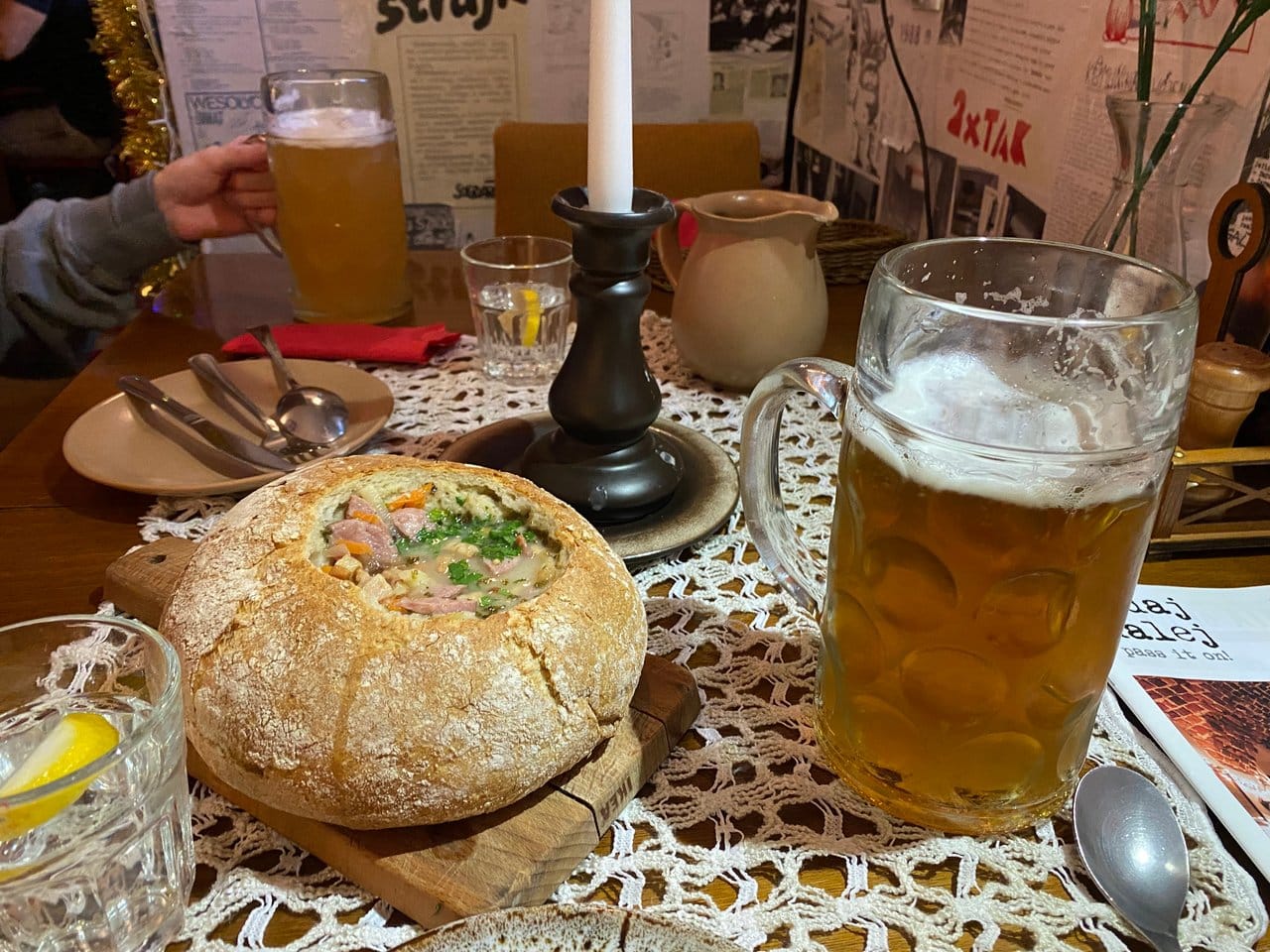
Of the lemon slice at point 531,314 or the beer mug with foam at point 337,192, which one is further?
the beer mug with foam at point 337,192

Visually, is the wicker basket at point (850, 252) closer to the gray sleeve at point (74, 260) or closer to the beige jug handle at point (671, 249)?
the beige jug handle at point (671, 249)

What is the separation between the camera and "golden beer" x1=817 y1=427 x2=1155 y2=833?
1.56 ft

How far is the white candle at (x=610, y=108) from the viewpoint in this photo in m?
0.68

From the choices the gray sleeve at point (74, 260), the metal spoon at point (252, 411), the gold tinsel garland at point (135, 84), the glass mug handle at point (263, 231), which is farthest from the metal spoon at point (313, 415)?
the gold tinsel garland at point (135, 84)

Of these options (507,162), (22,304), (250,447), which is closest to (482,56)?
(507,162)

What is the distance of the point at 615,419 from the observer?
77 centimetres

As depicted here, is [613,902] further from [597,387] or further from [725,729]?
[597,387]

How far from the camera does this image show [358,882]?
49 centimetres

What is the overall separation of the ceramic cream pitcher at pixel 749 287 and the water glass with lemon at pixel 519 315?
0.58 feet

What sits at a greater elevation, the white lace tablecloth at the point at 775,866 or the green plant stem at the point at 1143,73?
the green plant stem at the point at 1143,73

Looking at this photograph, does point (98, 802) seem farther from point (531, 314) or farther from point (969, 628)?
point (531, 314)

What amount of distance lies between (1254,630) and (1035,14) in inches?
34.6

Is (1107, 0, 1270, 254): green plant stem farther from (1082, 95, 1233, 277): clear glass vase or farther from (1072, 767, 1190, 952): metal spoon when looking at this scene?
(1072, 767, 1190, 952): metal spoon

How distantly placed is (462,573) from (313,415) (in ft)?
1.48
